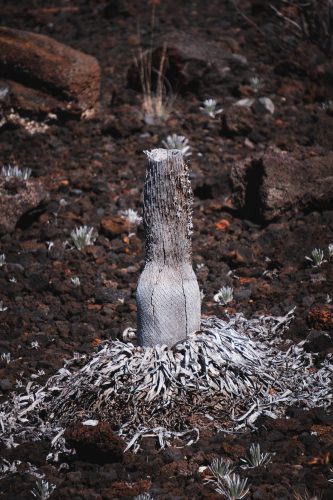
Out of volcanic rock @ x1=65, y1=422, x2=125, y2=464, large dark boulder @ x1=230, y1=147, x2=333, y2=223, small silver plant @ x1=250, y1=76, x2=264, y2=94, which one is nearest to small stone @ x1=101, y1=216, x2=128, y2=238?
large dark boulder @ x1=230, y1=147, x2=333, y2=223

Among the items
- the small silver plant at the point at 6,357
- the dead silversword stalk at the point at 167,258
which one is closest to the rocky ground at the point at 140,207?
the small silver plant at the point at 6,357

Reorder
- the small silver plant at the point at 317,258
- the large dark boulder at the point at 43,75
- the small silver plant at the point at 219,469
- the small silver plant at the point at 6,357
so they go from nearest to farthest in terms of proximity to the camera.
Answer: the small silver plant at the point at 219,469 < the small silver plant at the point at 6,357 < the small silver plant at the point at 317,258 < the large dark boulder at the point at 43,75

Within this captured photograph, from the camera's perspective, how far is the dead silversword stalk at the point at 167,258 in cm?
417

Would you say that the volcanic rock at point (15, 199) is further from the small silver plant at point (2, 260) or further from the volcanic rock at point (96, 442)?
the volcanic rock at point (96, 442)

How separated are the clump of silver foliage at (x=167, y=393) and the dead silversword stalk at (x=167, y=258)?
0.32 feet

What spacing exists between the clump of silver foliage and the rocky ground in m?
0.11

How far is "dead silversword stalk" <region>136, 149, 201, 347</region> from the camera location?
13.7 feet

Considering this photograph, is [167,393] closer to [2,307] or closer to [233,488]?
[233,488]

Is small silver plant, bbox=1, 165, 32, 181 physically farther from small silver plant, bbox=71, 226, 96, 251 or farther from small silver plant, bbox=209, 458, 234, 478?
small silver plant, bbox=209, 458, 234, 478

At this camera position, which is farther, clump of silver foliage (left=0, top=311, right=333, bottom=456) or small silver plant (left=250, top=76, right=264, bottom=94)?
small silver plant (left=250, top=76, right=264, bottom=94)

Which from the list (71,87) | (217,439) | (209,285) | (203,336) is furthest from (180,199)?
(71,87)

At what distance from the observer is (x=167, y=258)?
426 cm

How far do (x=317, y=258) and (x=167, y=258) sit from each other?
1919mm

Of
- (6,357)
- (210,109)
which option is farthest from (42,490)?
(210,109)
